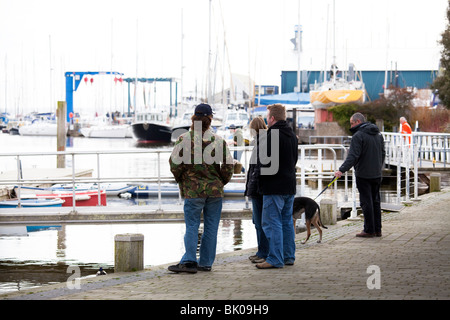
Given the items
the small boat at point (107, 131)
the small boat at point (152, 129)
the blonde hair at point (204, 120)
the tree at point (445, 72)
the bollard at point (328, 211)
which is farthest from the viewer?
the small boat at point (107, 131)

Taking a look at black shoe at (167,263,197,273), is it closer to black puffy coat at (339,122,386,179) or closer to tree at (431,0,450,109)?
black puffy coat at (339,122,386,179)

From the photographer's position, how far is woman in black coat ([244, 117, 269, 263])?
8695mm

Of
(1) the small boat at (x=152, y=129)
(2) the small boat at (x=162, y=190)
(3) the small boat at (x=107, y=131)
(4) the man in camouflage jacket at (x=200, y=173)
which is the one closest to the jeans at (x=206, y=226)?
(4) the man in camouflage jacket at (x=200, y=173)

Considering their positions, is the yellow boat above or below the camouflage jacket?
above

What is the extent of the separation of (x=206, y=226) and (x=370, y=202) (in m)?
3.52

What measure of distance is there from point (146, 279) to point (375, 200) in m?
4.51

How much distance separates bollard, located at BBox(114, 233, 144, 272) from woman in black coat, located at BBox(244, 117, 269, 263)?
60.0 inches

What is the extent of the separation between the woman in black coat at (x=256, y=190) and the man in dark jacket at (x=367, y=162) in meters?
2.22

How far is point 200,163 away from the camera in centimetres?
820

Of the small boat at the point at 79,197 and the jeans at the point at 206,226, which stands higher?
the jeans at the point at 206,226

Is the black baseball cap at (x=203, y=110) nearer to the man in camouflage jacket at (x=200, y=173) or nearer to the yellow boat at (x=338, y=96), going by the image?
the man in camouflage jacket at (x=200, y=173)

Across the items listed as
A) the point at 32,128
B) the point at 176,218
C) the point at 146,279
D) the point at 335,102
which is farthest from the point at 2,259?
the point at 32,128

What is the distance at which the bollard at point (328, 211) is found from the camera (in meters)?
12.3

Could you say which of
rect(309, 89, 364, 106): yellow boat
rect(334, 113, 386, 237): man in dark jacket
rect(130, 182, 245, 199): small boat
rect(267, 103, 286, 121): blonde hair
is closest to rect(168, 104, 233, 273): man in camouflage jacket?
rect(267, 103, 286, 121): blonde hair
